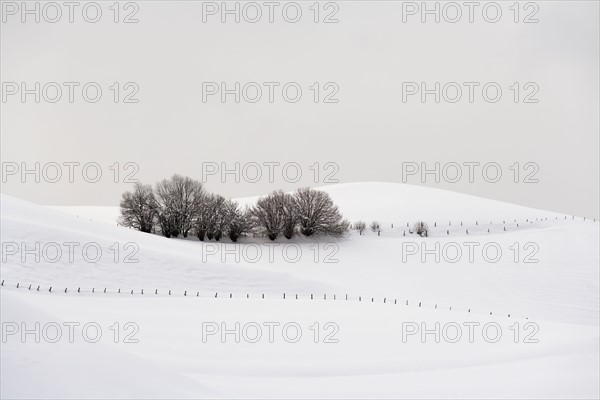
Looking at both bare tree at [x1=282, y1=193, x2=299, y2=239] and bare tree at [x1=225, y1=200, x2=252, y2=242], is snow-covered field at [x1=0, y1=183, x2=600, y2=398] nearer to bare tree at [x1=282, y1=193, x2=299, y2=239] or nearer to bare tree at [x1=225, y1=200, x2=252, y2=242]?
bare tree at [x1=225, y1=200, x2=252, y2=242]

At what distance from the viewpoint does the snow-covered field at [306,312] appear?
13.5 meters

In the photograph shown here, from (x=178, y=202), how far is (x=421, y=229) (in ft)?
74.4

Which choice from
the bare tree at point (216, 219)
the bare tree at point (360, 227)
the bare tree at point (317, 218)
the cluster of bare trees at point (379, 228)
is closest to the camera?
the bare tree at point (216, 219)

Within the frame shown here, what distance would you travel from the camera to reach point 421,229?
56656mm

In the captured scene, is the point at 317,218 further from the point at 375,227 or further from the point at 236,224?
the point at 236,224

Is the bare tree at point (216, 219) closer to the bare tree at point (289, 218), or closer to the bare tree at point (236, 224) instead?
the bare tree at point (236, 224)

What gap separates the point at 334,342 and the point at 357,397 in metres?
6.54

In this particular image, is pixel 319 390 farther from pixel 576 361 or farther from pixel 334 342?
pixel 576 361

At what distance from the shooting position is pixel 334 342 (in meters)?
22.5

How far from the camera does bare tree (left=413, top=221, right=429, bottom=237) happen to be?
184ft

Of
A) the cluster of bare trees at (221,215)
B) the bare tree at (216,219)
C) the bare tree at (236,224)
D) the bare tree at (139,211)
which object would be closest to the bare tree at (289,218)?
the cluster of bare trees at (221,215)

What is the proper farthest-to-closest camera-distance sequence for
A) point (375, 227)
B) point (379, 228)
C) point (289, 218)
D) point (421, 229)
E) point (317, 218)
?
1. point (379, 228)
2. point (375, 227)
3. point (421, 229)
4. point (317, 218)
5. point (289, 218)

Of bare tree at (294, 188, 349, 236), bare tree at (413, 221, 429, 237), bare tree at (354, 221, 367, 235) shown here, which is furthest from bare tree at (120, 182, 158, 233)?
bare tree at (413, 221, 429, 237)

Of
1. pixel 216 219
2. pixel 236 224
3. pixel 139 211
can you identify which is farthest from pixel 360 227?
pixel 139 211
